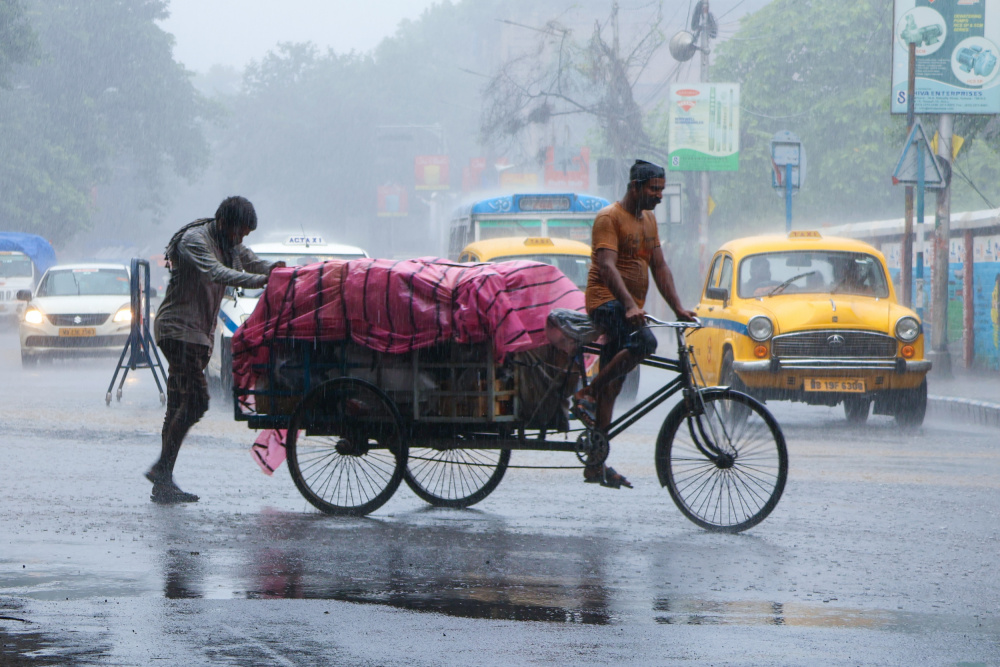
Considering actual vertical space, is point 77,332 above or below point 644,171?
below

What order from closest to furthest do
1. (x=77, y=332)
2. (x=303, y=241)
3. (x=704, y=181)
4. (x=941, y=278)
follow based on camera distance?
(x=303, y=241)
(x=941, y=278)
(x=77, y=332)
(x=704, y=181)

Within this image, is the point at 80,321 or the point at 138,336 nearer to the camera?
the point at 138,336

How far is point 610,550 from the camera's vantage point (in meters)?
6.62

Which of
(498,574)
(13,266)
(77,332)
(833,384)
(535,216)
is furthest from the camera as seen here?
(13,266)

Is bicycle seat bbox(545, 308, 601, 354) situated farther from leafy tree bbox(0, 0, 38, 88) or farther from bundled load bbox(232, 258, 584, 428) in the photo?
leafy tree bbox(0, 0, 38, 88)

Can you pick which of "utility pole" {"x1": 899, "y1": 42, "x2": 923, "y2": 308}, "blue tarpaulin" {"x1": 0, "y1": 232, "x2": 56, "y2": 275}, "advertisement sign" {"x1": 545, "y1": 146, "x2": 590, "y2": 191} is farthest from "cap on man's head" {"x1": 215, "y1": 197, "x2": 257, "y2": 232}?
"advertisement sign" {"x1": 545, "y1": 146, "x2": 590, "y2": 191}

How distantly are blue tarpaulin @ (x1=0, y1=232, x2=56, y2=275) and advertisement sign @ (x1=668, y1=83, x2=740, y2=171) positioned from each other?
20.2 m

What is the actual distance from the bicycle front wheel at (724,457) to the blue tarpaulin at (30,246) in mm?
35631

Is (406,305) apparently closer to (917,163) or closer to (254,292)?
(254,292)

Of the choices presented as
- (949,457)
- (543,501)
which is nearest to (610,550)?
(543,501)

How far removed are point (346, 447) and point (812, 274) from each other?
721 centimetres

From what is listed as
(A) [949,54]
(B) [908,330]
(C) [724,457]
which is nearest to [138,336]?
(B) [908,330]

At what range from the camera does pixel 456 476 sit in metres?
8.02

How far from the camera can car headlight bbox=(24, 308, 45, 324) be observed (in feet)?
66.7
